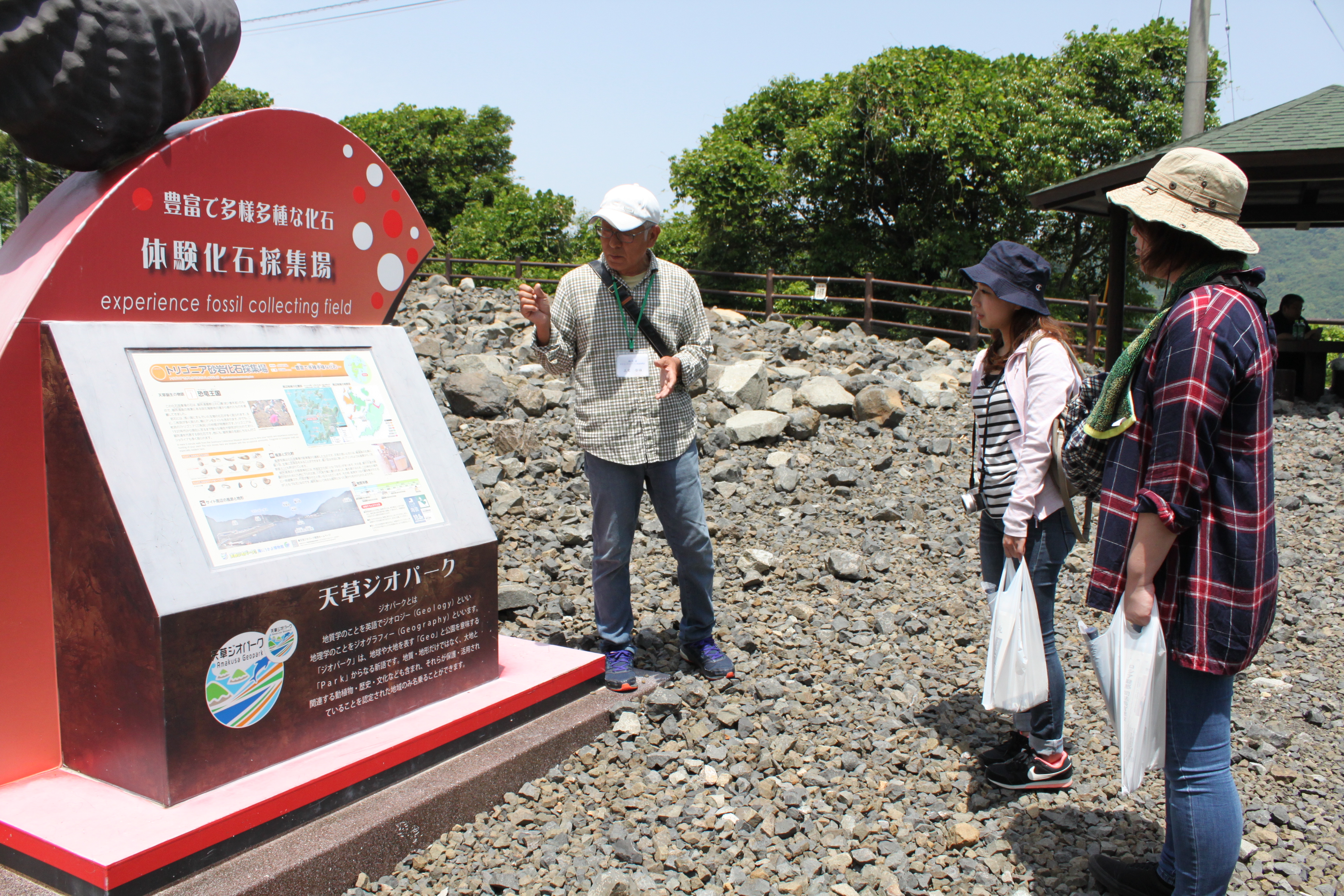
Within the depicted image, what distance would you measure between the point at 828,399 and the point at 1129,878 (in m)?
5.46

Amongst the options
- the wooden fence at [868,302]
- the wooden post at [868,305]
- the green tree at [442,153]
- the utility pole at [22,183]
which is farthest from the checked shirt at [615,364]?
the utility pole at [22,183]

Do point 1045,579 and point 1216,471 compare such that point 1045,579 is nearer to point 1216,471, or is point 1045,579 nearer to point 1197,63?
point 1216,471

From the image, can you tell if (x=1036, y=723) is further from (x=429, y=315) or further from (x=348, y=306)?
(x=429, y=315)

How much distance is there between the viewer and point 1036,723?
8.95ft

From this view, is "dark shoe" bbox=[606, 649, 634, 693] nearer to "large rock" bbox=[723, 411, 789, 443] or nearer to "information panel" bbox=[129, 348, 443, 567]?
"information panel" bbox=[129, 348, 443, 567]

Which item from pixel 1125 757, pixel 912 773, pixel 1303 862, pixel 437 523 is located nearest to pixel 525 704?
pixel 437 523

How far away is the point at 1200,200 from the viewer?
189 centimetres

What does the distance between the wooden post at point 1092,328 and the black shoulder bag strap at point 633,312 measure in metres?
10.6

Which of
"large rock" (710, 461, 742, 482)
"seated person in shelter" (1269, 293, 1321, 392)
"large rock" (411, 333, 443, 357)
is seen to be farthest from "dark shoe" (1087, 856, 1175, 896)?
"seated person in shelter" (1269, 293, 1321, 392)

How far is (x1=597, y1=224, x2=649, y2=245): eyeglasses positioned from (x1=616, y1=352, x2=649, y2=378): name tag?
0.38 m

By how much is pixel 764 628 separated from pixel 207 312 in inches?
100

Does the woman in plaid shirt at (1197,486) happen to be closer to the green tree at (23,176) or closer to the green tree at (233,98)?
the green tree at (23,176)

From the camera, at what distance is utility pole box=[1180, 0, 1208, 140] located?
9.72 meters

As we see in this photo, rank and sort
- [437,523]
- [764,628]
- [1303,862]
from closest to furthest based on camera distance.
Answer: [1303,862] → [437,523] → [764,628]
